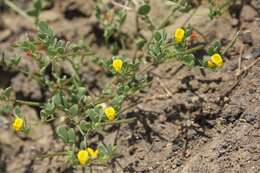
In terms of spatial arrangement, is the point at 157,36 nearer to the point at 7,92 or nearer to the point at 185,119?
the point at 185,119

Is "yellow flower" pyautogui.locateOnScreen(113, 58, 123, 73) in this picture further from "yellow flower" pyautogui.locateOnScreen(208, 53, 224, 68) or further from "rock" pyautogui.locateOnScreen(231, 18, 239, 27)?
"rock" pyautogui.locateOnScreen(231, 18, 239, 27)

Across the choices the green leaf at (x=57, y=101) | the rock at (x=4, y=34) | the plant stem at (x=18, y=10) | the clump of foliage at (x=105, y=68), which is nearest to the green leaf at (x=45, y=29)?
the clump of foliage at (x=105, y=68)

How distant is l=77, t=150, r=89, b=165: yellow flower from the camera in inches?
88.3

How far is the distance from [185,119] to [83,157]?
0.57 meters

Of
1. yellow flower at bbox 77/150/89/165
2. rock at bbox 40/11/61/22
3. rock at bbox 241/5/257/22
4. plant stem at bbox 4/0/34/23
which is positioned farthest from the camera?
rock at bbox 40/11/61/22

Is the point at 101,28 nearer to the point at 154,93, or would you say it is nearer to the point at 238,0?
the point at 154,93

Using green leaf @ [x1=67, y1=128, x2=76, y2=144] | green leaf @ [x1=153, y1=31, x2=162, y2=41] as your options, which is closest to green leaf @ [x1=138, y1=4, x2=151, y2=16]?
green leaf @ [x1=153, y1=31, x2=162, y2=41]

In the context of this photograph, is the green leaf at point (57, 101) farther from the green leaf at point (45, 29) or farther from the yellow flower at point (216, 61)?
the yellow flower at point (216, 61)

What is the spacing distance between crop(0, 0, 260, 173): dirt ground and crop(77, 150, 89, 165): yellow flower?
0.24 m

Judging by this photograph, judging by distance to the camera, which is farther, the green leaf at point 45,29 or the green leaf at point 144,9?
the green leaf at point 144,9

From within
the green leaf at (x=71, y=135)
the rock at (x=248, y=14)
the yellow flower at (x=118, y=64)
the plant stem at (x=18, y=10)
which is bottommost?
the green leaf at (x=71, y=135)

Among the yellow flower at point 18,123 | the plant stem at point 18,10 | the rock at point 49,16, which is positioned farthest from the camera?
the rock at point 49,16

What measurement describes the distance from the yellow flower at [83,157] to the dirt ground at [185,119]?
24 centimetres

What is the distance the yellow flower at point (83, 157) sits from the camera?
224 centimetres
